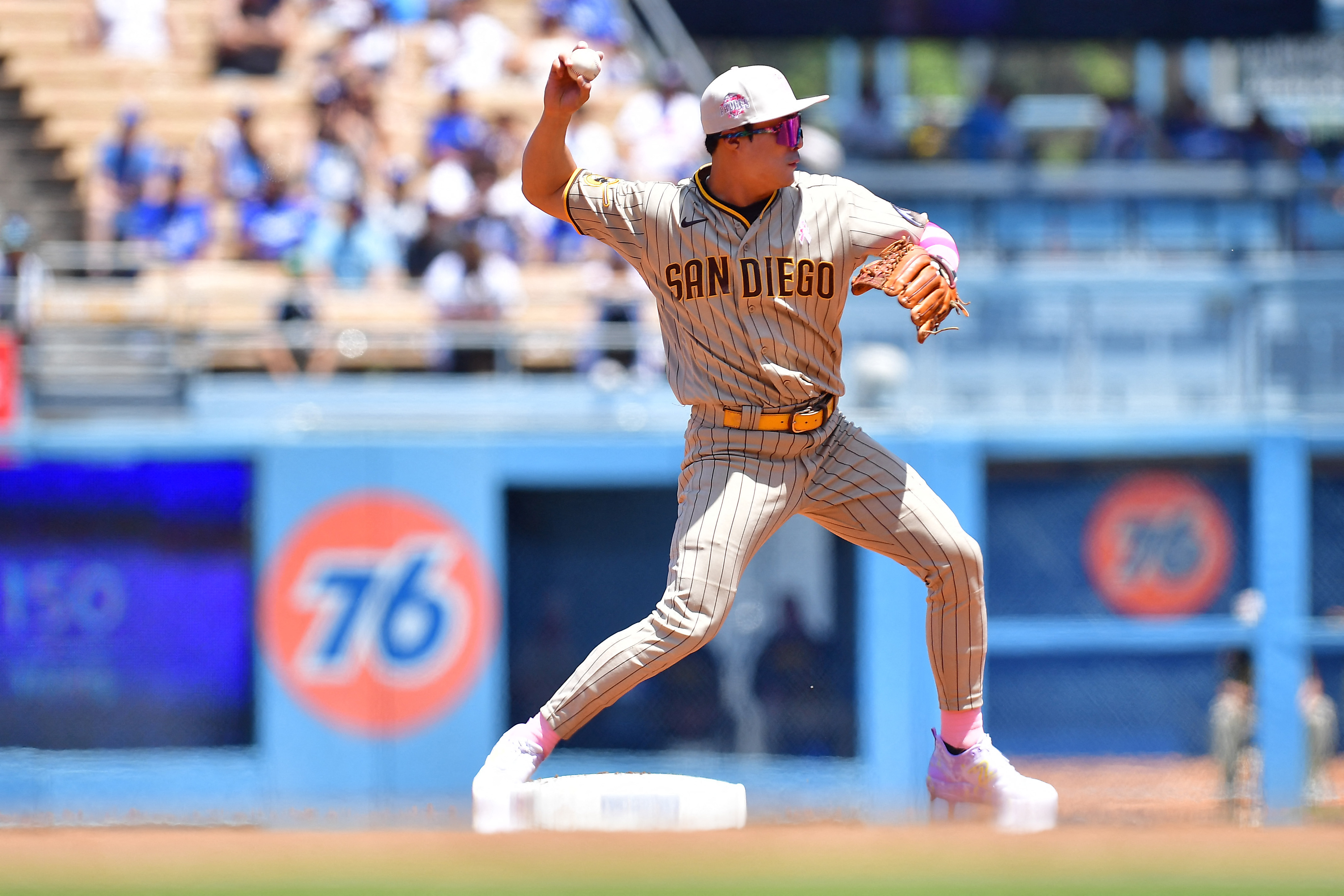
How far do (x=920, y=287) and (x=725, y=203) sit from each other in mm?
529

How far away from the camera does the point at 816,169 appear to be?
34.0 feet

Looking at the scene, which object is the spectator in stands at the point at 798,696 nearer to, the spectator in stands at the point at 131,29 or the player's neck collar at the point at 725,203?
the player's neck collar at the point at 725,203

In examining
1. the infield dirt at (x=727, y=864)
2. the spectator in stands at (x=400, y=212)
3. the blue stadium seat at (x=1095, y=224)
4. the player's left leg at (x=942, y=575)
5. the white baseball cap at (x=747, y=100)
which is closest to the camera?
the infield dirt at (x=727, y=864)

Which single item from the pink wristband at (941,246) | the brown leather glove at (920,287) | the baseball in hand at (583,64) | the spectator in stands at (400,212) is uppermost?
the spectator in stands at (400,212)

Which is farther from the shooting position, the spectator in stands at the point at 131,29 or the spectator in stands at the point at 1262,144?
the spectator in stands at the point at 1262,144

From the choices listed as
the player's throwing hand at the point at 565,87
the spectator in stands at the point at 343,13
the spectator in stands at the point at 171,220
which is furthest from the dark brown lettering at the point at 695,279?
the spectator in stands at the point at 343,13

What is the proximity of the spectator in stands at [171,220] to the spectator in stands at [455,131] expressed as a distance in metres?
1.57

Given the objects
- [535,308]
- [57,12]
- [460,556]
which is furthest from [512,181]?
[57,12]

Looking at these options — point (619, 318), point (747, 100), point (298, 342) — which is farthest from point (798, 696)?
point (747, 100)

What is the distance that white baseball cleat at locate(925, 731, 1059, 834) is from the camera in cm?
425

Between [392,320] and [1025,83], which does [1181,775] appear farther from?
[1025,83]

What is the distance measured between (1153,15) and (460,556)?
7138 mm

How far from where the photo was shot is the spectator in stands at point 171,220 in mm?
10539

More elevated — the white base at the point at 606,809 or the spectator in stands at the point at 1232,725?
the white base at the point at 606,809
